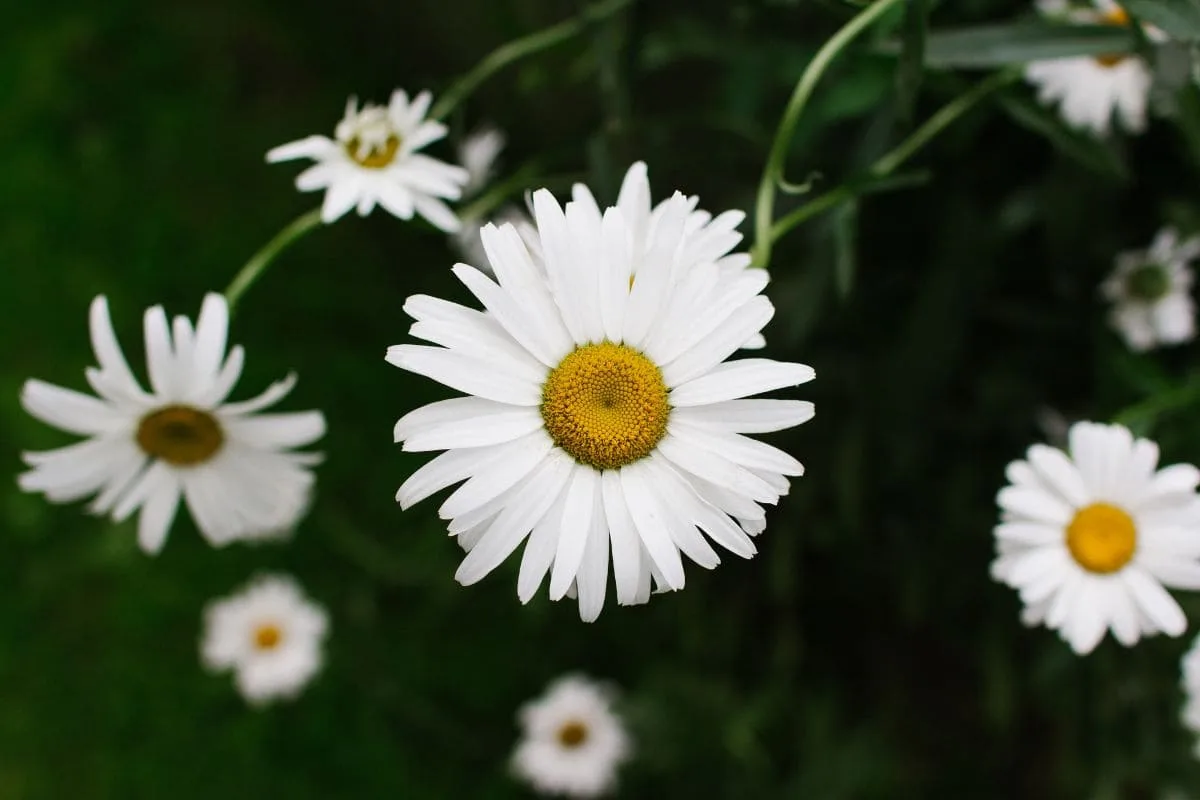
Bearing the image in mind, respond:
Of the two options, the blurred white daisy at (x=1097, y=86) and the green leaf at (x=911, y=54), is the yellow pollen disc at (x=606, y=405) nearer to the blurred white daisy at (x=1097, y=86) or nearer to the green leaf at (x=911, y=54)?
the green leaf at (x=911, y=54)

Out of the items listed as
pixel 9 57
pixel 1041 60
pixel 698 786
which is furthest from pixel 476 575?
pixel 9 57

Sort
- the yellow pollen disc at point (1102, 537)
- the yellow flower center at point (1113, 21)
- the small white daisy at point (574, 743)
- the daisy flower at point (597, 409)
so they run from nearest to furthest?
the daisy flower at point (597, 409) < the yellow pollen disc at point (1102, 537) < the yellow flower center at point (1113, 21) < the small white daisy at point (574, 743)

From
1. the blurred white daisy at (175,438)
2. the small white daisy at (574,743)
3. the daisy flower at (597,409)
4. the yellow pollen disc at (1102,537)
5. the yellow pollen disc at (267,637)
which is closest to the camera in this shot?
the daisy flower at (597,409)

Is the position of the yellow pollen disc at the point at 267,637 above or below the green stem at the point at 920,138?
below

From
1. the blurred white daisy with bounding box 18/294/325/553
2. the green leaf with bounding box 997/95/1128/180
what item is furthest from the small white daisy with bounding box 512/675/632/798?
the green leaf with bounding box 997/95/1128/180

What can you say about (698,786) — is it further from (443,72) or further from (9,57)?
(9,57)

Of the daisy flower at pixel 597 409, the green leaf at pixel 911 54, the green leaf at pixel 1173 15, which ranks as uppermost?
the green leaf at pixel 1173 15

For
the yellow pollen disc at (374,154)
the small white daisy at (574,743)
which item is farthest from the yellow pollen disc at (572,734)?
the yellow pollen disc at (374,154)
